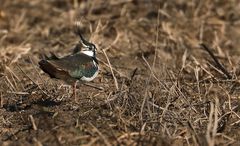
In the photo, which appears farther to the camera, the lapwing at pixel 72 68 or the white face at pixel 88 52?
the white face at pixel 88 52

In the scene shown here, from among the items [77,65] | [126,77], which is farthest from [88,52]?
[126,77]

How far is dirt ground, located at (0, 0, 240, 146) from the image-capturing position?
4.89m

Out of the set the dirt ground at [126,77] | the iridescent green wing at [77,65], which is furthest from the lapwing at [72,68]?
the dirt ground at [126,77]

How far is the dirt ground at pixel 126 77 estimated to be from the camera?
192 inches

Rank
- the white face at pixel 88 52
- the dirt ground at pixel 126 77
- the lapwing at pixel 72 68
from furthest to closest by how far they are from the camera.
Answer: the white face at pixel 88 52 → the lapwing at pixel 72 68 → the dirt ground at pixel 126 77

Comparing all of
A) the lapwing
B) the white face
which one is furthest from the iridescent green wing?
the white face

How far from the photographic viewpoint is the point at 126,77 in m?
6.29

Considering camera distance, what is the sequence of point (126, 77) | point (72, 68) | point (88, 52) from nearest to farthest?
point (72, 68), point (88, 52), point (126, 77)

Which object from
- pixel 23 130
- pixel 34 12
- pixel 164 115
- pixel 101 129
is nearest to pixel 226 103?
pixel 164 115

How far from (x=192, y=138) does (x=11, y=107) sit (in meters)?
1.54

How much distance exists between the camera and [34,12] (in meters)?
9.54

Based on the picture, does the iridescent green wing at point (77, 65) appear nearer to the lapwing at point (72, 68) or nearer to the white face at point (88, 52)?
the lapwing at point (72, 68)

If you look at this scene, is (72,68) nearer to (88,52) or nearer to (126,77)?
(88,52)

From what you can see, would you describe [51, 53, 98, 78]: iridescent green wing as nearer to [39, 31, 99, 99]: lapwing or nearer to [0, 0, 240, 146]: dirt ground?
[39, 31, 99, 99]: lapwing
